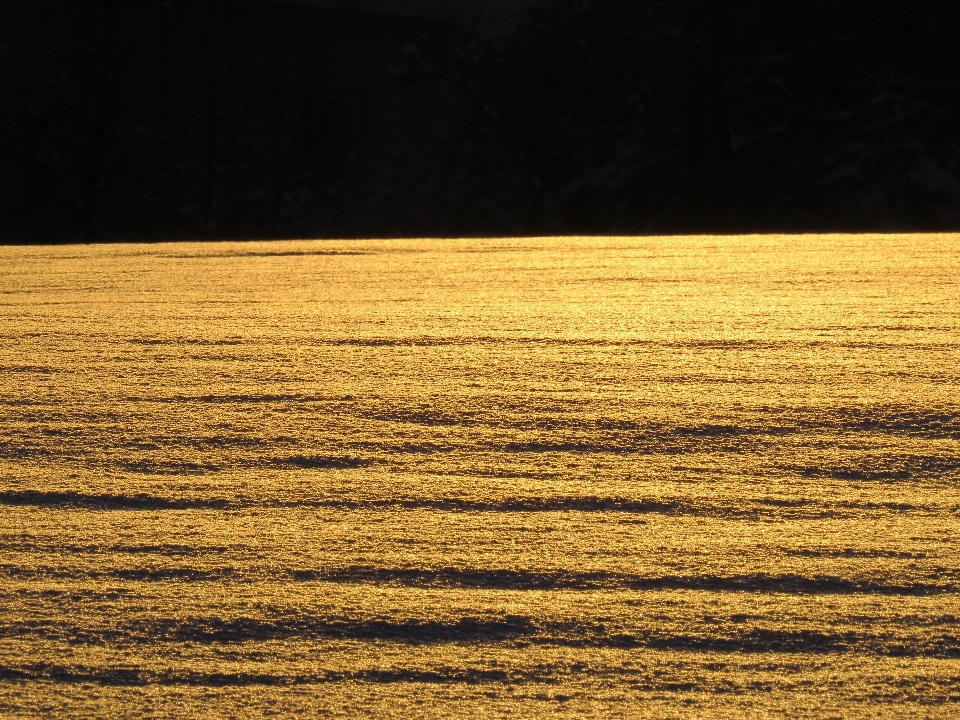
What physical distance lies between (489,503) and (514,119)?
4.18m

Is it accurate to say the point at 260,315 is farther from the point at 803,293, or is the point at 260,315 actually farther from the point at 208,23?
the point at 208,23

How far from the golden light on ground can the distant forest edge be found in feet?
10.9

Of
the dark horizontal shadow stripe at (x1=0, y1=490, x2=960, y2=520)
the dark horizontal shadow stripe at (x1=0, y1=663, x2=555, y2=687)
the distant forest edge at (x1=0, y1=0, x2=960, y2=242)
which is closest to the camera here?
the dark horizontal shadow stripe at (x1=0, y1=663, x2=555, y2=687)

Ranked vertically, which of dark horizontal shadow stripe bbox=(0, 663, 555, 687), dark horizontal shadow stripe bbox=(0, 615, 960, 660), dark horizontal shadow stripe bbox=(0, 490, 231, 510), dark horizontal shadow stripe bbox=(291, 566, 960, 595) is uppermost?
dark horizontal shadow stripe bbox=(0, 490, 231, 510)

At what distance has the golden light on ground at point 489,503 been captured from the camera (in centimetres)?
61

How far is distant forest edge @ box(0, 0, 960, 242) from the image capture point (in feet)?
14.6

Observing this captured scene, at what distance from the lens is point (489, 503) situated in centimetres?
78

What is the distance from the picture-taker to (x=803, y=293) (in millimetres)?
1239

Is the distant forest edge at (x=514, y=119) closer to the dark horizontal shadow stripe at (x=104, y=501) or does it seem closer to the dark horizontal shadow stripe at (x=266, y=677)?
the dark horizontal shadow stripe at (x=104, y=501)

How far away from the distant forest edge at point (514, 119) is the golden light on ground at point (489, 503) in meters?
3.31

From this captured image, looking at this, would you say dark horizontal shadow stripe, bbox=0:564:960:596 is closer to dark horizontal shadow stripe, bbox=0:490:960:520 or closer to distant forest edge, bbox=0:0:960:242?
dark horizontal shadow stripe, bbox=0:490:960:520

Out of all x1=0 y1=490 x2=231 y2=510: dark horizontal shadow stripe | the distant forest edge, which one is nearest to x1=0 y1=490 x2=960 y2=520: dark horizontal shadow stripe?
x1=0 y1=490 x2=231 y2=510: dark horizontal shadow stripe

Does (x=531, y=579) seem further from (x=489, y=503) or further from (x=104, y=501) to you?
(x=104, y=501)

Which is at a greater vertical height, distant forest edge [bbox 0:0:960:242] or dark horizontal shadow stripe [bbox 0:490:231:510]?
distant forest edge [bbox 0:0:960:242]
